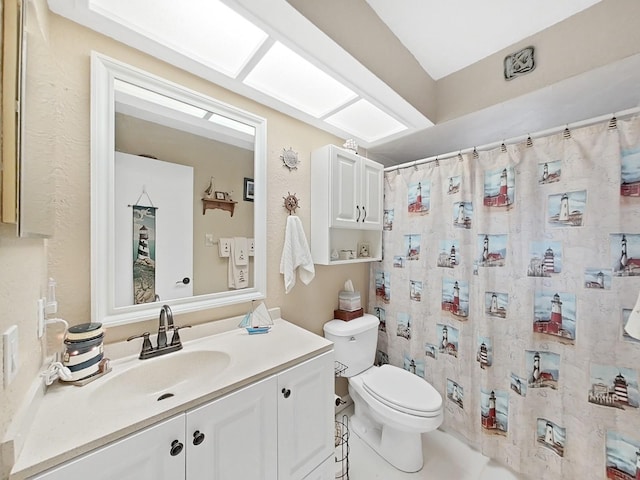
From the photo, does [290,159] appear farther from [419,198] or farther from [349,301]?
[349,301]

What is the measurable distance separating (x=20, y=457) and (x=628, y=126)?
2.47 m

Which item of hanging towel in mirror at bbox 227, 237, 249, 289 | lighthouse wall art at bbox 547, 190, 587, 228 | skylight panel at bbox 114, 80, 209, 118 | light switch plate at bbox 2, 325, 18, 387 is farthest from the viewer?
hanging towel in mirror at bbox 227, 237, 249, 289

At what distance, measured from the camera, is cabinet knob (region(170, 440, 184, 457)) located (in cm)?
74

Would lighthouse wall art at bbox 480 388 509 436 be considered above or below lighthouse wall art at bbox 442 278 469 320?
below

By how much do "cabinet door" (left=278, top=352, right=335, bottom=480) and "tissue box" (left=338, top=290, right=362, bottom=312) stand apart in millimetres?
733

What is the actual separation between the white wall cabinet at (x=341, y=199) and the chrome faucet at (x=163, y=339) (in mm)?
925

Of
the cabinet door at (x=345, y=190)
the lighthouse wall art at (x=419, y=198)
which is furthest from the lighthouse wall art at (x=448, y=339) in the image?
the cabinet door at (x=345, y=190)

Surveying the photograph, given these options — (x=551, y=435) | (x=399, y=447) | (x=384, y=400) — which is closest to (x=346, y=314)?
(x=384, y=400)

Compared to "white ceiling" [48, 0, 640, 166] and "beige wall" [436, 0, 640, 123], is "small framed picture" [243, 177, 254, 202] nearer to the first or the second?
"white ceiling" [48, 0, 640, 166]

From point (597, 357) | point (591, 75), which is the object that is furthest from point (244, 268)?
point (591, 75)

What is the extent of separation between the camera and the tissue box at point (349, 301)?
1.93 meters

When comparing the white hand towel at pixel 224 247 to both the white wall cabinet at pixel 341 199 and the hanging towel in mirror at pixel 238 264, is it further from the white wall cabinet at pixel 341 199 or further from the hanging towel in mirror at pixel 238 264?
the white wall cabinet at pixel 341 199

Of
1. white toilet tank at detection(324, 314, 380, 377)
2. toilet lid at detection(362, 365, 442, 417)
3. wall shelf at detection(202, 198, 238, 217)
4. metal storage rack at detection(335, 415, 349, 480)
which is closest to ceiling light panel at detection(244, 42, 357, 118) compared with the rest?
wall shelf at detection(202, 198, 238, 217)

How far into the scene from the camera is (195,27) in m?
1.05
